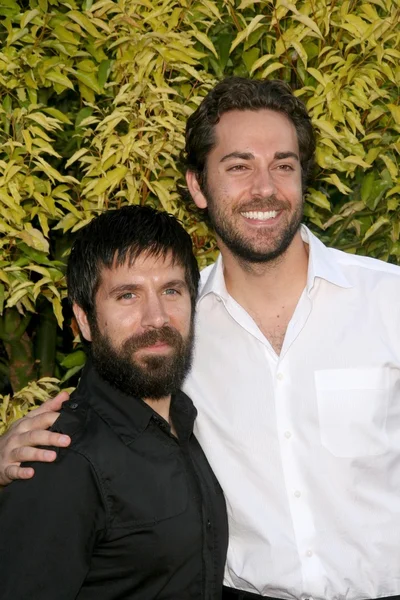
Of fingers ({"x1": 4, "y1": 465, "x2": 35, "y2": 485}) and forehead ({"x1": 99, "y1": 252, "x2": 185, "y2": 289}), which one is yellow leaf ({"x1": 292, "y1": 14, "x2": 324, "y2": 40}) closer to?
forehead ({"x1": 99, "y1": 252, "x2": 185, "y2": 289})

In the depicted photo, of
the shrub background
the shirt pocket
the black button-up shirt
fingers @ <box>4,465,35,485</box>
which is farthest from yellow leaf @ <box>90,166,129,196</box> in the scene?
fingers @ <box>4,465,35,485</box>

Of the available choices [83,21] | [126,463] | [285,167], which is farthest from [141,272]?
[83,21]

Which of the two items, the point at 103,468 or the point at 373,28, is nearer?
the point at 103,468

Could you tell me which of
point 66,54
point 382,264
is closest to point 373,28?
point 382,264

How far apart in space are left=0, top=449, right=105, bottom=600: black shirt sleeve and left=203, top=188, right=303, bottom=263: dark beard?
0.98 metres

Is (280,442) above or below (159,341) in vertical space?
below

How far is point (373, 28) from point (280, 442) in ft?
4.37

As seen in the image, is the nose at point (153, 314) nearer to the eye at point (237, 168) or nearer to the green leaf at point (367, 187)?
the eye at point (237, 168)

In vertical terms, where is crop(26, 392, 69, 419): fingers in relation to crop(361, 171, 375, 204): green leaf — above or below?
below

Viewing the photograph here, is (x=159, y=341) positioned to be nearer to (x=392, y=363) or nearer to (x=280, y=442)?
(x=280, y=442)

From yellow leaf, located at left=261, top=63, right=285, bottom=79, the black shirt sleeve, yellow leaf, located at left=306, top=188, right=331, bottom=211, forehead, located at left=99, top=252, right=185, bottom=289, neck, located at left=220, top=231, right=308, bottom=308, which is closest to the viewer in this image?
the black shirt sleeve

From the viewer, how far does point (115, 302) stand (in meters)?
2.64

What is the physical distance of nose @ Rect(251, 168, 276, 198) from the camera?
3.02 m

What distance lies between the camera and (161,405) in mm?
2729
